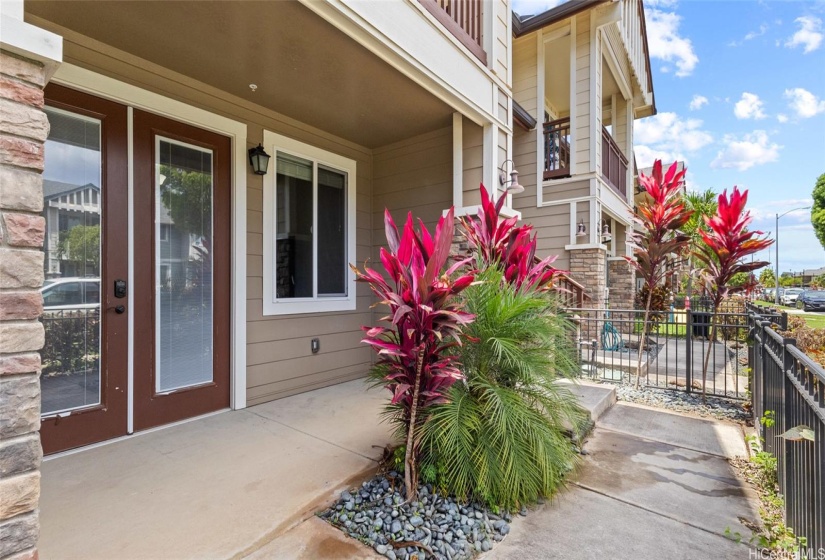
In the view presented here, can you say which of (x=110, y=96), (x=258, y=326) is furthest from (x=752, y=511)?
(x=110, y=96)

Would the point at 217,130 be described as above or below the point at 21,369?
above

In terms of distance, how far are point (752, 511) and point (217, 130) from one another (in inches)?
186

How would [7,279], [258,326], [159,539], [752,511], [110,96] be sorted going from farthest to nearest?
[258,326] < [110,96] < [752,511] < [159,539] < [7,279]

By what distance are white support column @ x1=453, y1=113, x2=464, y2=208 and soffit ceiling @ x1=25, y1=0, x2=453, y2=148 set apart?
0.21m

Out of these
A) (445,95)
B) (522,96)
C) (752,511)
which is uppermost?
(522,96)

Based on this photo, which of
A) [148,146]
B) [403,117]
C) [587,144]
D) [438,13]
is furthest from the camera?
[587,144]

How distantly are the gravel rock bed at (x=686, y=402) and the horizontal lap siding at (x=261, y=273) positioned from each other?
124 inches

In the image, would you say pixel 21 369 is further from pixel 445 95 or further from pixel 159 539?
pixel 445 95

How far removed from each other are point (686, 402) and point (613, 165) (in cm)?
589

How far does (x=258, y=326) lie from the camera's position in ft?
12.5

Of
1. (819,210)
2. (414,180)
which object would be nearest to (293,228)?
(414,180)

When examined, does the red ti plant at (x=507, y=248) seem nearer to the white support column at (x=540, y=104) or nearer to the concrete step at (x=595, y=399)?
the concrete step at (x=595, y=399)

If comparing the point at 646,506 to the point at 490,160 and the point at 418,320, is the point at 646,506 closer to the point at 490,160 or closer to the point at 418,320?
the point at 418,320

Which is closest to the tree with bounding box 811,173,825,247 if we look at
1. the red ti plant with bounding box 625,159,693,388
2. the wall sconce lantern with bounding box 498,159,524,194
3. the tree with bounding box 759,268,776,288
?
the tree with bounding box 759,268,776,288
